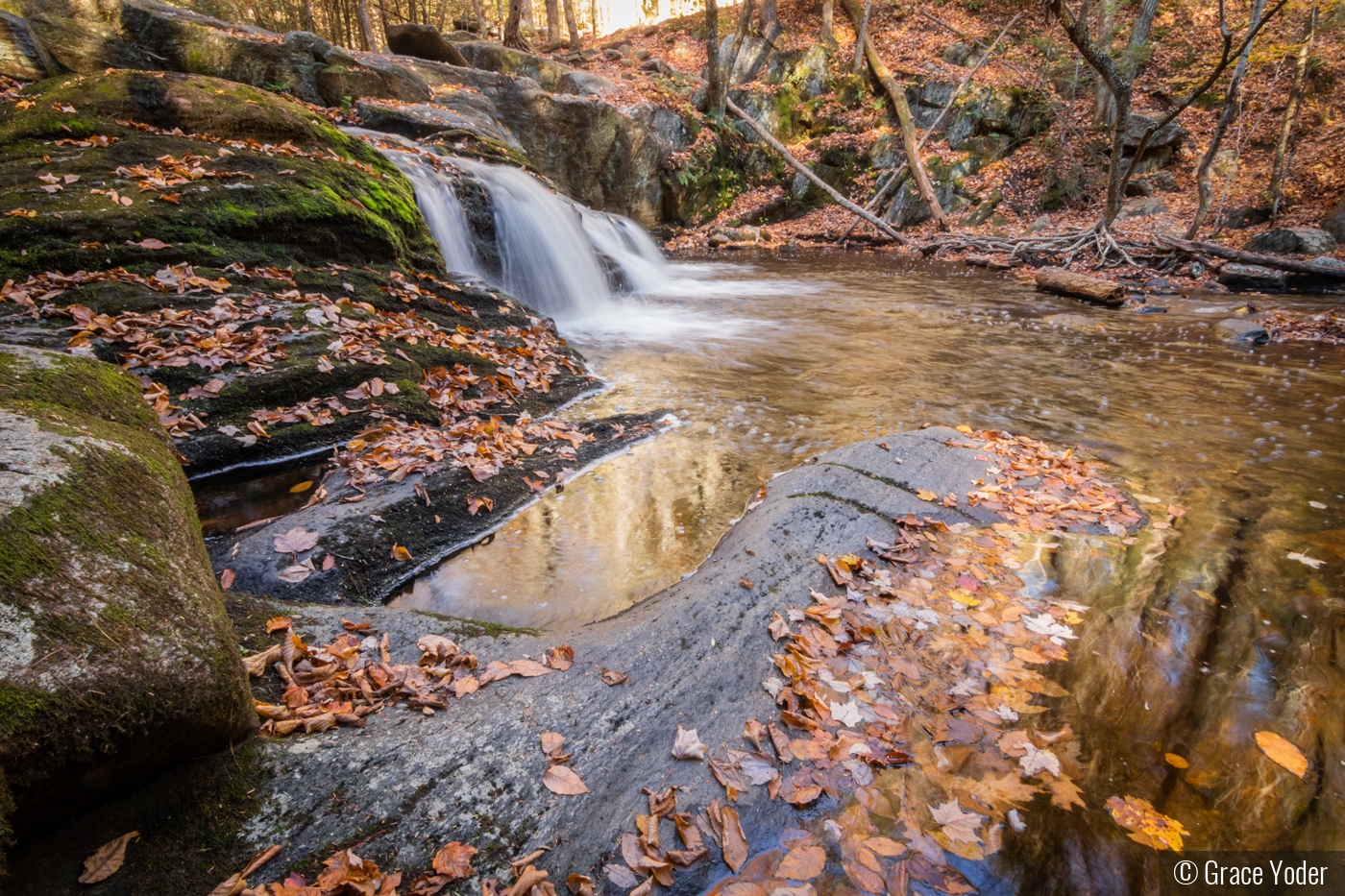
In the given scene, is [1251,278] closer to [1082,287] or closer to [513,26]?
[1082,287]

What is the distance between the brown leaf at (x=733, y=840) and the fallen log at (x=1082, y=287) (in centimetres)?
1276

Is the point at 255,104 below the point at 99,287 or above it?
above

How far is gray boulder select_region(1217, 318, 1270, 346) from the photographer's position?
28.1ft

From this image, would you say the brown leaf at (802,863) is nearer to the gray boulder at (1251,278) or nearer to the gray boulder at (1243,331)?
the gray boulder at (1243,331)

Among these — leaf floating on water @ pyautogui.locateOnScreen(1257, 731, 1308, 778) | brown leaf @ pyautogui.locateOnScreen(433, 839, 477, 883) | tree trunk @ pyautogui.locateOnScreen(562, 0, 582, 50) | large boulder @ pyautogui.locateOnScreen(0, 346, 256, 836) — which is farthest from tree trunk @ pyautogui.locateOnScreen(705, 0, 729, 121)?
brown leaf @ pyautogui.locateOnScreen(433, 839, 477, 883)

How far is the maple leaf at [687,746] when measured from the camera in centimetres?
213

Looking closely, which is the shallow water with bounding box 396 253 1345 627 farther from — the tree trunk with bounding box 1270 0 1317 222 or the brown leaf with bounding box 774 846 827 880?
the tree trunk with bounding box 1270 0 1317 222

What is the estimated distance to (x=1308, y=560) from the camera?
3496 mm

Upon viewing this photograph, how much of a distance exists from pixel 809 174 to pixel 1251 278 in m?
12.8

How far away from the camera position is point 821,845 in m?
1.92

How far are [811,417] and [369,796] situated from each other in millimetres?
5077

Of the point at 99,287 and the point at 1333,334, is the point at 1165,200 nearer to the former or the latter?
the point at 1333,334

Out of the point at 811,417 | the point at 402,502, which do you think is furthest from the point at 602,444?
the point at 811,417

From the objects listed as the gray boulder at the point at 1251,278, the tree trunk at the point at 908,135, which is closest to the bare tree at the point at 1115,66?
the gray boulder at the point at 1251,278
